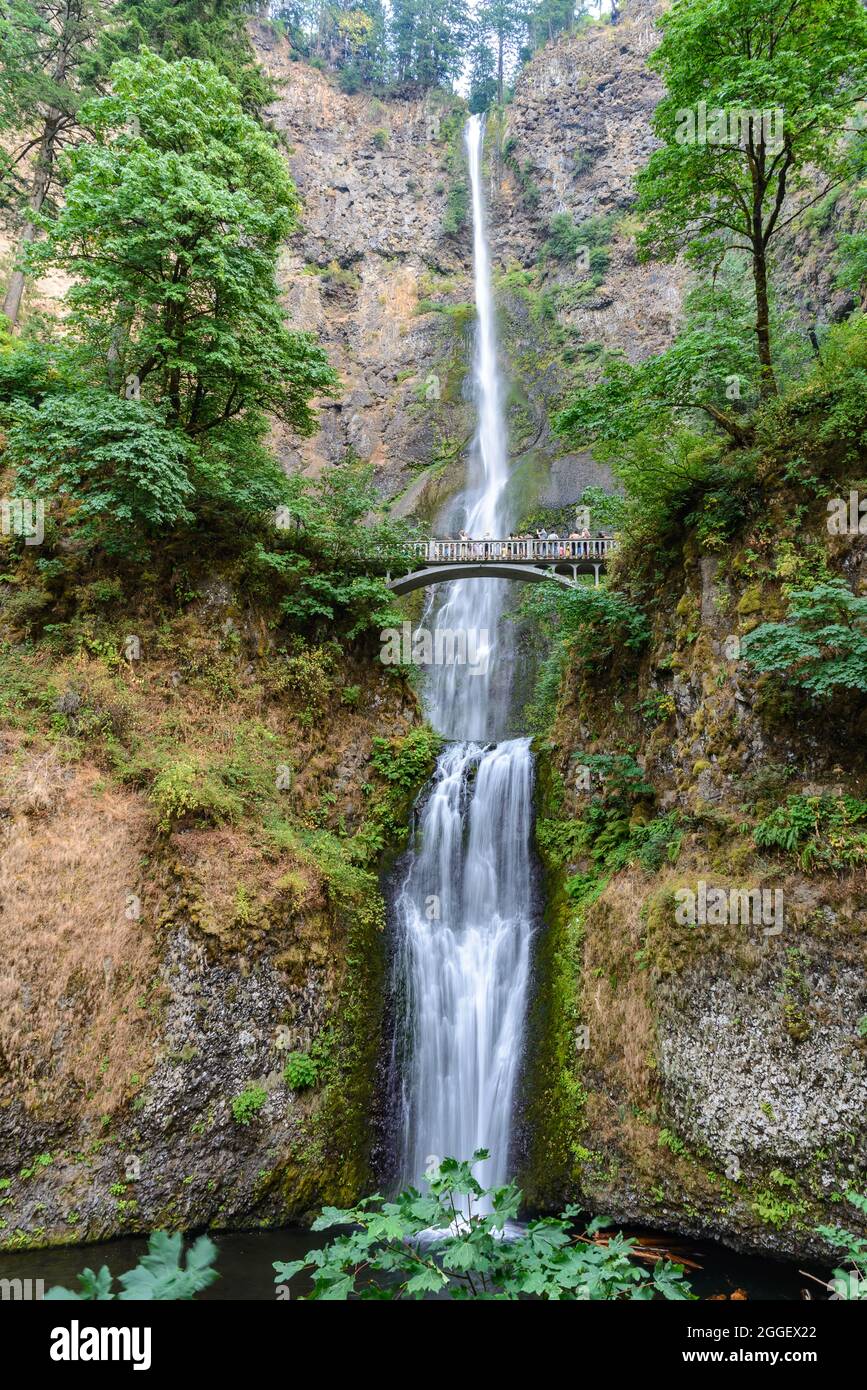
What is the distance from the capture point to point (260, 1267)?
7.58m

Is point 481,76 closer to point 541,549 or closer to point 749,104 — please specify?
point 541,549

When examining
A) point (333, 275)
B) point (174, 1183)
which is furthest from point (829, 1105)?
point (333, 275)

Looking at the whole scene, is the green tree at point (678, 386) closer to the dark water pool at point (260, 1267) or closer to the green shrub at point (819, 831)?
the green shrub at point (819, 831)

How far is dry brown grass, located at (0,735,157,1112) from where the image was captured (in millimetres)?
8250

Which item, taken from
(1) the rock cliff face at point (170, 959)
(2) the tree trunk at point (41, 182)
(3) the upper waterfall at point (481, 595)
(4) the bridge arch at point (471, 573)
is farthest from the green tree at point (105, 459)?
(3) the upper waterfall at point (481, 595)

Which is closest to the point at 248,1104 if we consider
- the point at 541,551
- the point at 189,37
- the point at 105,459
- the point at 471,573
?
the point at 105,459

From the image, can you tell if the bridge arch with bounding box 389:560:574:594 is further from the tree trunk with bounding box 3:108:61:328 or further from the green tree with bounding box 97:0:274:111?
the green tree with bounding box 97:0:274:111

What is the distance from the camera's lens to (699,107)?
9586mm

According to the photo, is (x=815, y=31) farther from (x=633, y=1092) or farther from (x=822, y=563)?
(x=633, y=1092)

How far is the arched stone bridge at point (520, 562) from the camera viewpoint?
17.5 meters

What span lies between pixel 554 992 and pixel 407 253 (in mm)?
42438

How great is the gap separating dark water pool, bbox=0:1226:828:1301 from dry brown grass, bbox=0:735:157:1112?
1438 mm

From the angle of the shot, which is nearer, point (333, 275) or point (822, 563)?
point (822, 563)

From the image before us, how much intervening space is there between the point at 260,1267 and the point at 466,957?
17.2 ft
